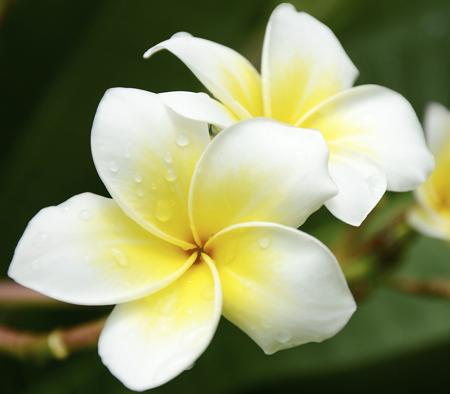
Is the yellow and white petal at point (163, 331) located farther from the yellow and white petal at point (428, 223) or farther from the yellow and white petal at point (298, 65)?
the yellow and white petal at point (428, 223)

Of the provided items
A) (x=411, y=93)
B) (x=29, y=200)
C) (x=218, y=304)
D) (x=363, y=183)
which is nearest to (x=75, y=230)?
(x=218, y=304)

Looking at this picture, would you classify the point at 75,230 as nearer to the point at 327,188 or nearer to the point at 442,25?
the point at 327,188

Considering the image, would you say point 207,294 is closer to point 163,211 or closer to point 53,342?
point 163,211

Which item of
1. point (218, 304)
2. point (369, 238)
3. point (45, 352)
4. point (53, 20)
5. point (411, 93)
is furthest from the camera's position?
point (411, 93)

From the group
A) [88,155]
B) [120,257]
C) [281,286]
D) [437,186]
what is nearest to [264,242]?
[281,286]

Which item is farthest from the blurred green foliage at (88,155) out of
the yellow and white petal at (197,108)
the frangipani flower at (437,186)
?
the yellow and white petal at (197,108)

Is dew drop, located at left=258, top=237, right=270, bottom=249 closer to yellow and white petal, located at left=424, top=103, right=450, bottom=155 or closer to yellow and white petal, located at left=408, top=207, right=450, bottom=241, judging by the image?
yellow and white petal, located at left=408, top=207, right=450, bottom=241
